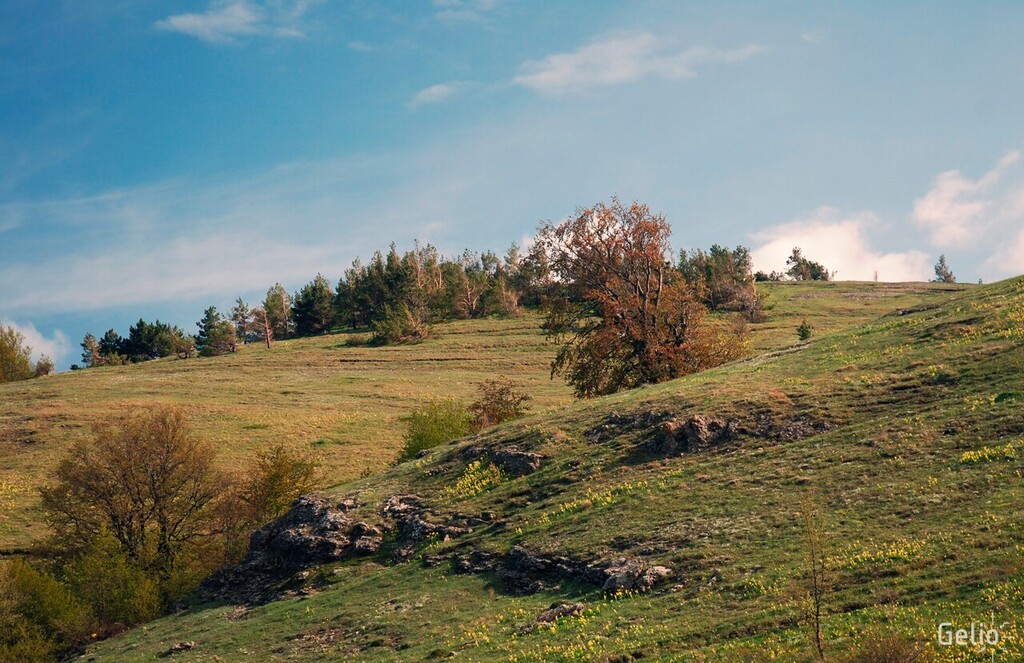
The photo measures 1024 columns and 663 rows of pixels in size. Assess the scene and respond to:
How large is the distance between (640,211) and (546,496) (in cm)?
2895

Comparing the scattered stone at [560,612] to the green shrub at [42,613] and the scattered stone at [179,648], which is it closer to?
the scattered stone at [179,648]

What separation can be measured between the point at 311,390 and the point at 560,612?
6618cm

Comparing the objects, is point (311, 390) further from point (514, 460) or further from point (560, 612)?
point (560, 612)

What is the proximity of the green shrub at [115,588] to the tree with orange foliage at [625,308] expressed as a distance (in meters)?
29.2

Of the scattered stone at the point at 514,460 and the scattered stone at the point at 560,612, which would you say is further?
the scattered stone at the point at 514,460

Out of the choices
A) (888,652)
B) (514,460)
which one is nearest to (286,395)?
(514,460)

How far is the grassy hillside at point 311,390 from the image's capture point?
197 feet

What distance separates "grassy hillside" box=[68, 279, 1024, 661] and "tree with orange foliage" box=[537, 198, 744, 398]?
10793 mm

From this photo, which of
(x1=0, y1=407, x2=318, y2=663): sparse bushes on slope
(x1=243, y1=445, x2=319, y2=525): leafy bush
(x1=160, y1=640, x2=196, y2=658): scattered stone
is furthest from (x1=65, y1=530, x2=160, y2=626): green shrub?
(x1=160, y1=640, x2=196, y2=658): scattered stone

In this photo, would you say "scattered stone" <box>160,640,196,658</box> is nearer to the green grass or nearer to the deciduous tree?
the deciduous tree

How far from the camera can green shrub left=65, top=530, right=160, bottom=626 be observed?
37.4 m

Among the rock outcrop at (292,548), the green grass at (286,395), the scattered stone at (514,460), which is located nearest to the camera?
the rock outcrop at (292,548)

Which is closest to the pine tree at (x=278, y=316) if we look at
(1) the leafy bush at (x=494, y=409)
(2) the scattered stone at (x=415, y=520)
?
(1) the leafy bush at (x=494, y=409)

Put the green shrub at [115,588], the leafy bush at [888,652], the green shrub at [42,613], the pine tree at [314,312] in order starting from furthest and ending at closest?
the pine tree at [314,312] → the green shrub at [115,588] → the green shrub at [42,613] → the leafy bush at [888,652]
